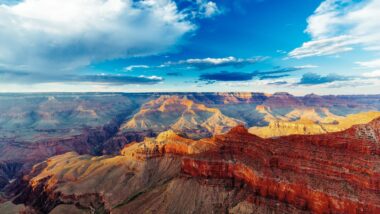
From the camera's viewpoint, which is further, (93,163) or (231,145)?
(93,163)

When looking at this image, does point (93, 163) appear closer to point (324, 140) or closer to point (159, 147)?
point (159, 147)

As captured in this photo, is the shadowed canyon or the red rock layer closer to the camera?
the red rock layer

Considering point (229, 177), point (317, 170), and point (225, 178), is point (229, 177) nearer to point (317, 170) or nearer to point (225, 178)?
point (225, 178)

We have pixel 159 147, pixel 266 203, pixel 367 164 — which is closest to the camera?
pixel 367 164

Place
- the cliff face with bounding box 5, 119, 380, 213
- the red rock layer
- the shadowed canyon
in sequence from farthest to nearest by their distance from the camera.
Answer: the shadowed canyon < the cliff face with bounding box 5, 119, 380, 213 < the red rock layer

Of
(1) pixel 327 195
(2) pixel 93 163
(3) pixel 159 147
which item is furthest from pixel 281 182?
(2) pixel 93 163
